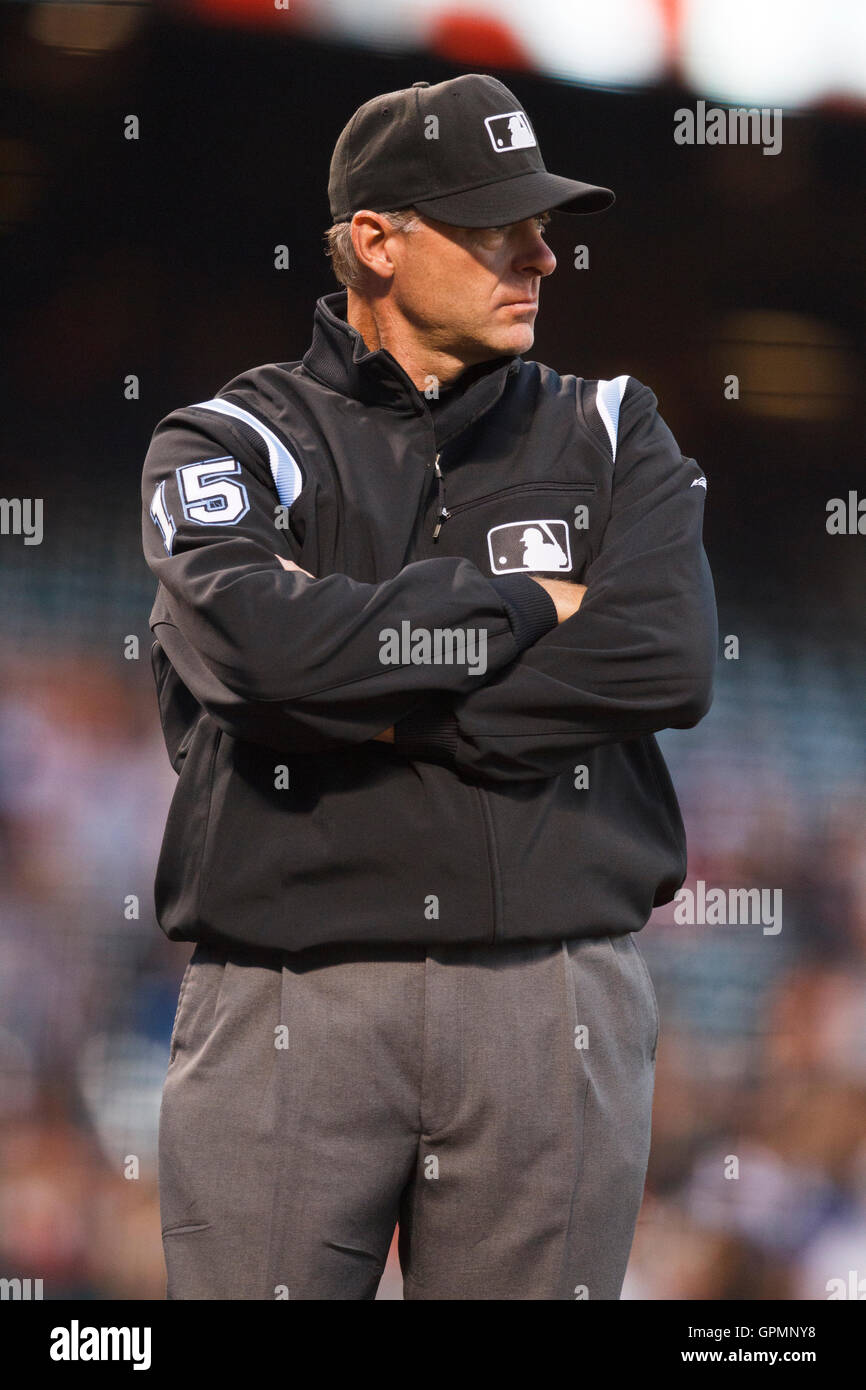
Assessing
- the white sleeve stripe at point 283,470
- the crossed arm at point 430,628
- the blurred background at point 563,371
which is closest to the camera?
the crossed arm at point 430,628

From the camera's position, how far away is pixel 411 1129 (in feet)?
4.00

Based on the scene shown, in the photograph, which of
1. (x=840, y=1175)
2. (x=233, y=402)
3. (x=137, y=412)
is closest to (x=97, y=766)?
(x=137, y=412)

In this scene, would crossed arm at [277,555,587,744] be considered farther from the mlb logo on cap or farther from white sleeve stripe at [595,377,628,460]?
the mlb logo on cap

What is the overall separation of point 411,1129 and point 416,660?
0.39 meters

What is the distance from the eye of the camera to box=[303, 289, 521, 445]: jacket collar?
4.40 feet

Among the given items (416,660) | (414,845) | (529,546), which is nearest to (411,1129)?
(414,845)

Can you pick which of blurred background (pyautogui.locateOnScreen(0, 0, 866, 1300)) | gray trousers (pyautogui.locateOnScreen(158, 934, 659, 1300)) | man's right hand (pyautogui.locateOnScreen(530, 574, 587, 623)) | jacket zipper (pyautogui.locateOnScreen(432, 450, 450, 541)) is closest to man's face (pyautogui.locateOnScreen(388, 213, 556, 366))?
jacket zipper (pyautogui.locateOnScreen(432, 450, 450, 541))

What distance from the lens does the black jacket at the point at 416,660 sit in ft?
3.91

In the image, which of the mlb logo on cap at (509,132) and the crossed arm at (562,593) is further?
the mlb logo on cap at (509,132)

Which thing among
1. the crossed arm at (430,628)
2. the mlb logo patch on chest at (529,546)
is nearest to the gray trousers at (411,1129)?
the crossed arm at (430,628)

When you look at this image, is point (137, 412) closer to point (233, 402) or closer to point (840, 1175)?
point (233, 402)

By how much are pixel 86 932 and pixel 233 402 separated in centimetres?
103

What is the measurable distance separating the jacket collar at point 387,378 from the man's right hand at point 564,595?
18 centimetres

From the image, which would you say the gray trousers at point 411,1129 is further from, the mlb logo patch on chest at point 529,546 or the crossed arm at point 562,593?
the mlb logo patch on chest at point 529,546
